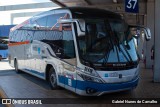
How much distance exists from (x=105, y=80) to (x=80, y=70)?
77cm

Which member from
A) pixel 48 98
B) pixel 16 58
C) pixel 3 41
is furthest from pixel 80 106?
pixel 3 41

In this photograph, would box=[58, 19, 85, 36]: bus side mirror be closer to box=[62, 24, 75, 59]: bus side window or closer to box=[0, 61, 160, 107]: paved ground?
box=[62, 24, 75, 59]: bus side window

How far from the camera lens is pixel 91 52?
8.30 metres

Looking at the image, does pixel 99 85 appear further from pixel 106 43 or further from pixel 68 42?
pixel 68 42

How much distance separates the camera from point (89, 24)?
861 centimetres

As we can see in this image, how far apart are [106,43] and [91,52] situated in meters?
0.60

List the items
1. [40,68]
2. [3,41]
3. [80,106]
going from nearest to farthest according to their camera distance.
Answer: [80,106]
[40,68]
[3,41]

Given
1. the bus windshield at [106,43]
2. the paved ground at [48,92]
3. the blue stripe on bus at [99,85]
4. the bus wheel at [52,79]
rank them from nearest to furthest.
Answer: the blue stripe on bus at [99,85], the bus windshield at [106,43], the paved ground at [48,92], the bus wheel at [52,79]

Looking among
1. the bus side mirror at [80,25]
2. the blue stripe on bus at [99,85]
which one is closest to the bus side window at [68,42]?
the bus side mirror at [80,25]

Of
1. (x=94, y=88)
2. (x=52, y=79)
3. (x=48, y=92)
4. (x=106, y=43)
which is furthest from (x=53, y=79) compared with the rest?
(x=106, y=43)

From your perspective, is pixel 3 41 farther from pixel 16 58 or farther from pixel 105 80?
pixel 105 80

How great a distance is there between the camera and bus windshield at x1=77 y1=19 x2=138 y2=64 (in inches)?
327

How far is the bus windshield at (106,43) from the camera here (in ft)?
27.3

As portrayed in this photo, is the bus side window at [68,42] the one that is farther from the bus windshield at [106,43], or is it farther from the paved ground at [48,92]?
the paved ground at [48,92]
